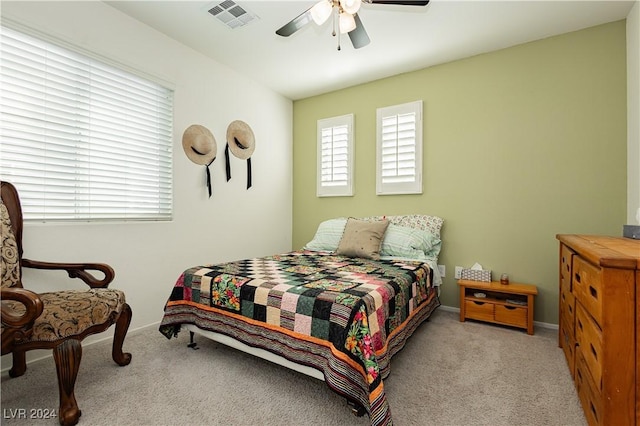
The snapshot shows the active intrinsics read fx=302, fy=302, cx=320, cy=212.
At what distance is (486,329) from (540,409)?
3.72 ft

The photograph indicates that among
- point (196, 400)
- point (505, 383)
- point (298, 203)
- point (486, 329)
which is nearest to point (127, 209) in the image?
point (196, 400)

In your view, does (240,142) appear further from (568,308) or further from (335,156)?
(568,308)

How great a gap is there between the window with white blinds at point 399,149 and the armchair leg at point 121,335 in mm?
2729

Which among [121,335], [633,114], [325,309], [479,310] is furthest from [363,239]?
[633,114]

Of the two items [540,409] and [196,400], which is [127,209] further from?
[540,409]

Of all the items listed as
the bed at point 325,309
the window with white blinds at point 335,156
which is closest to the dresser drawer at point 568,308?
the bed at point 325,309

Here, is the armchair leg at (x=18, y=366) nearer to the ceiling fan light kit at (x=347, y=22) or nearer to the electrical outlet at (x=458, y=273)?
the ceiling fan light kit at (x=347, y=22)

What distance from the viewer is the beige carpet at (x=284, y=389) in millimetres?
1524

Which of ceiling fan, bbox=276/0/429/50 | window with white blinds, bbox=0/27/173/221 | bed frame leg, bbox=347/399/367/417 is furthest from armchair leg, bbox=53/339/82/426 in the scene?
ceiling fan, bbox=276/0/429/50

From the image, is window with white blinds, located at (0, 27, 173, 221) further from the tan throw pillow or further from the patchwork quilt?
the tan throw pillow

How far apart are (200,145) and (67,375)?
2.16m

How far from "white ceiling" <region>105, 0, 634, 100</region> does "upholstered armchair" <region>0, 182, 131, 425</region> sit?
1.88 metres

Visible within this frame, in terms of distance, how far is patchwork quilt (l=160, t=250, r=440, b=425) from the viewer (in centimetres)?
146

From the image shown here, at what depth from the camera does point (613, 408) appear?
3.64ft
